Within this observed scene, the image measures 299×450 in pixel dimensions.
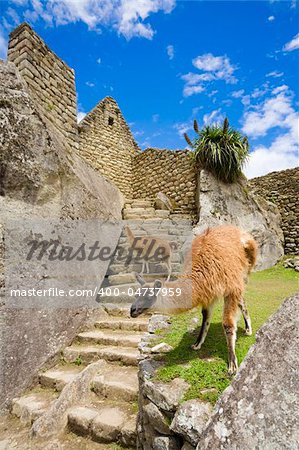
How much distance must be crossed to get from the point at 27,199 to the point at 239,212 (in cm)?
741

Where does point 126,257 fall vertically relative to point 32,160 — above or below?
below

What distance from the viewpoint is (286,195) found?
12422mm

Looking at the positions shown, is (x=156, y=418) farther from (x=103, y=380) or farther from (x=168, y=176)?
(x=168, y=176)

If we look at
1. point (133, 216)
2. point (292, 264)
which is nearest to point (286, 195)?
point (292, 264)

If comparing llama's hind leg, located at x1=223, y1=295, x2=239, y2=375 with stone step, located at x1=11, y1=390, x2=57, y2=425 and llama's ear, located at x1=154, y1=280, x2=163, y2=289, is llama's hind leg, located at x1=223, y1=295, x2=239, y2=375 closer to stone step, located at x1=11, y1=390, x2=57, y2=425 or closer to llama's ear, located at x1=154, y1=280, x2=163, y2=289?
llama's ear, located at x1=154, y1=280, x2=163, y2=289

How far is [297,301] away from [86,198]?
4102 millimetres

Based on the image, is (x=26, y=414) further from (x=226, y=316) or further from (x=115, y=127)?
(x=115, y=127)

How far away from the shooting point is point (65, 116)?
640cm

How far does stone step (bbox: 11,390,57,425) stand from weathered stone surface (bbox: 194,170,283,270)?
19.9 feet

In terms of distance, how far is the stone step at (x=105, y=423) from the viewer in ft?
8.59

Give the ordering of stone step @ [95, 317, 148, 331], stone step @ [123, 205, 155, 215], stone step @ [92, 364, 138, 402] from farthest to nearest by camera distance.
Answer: stone step @ [123, 205, 155, 215] < stone step @ [95, 317, 148, 331] < stone step @ [92, 364, 138, 402]

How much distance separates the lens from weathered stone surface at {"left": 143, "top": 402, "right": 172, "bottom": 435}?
1.94 metres

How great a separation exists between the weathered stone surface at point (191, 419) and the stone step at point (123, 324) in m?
2.40

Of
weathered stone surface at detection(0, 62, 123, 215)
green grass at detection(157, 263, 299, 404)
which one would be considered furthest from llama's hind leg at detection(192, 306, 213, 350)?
weathered stone surface at detection(0, 62, 123, 215)
